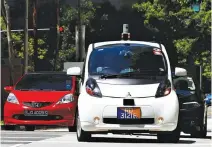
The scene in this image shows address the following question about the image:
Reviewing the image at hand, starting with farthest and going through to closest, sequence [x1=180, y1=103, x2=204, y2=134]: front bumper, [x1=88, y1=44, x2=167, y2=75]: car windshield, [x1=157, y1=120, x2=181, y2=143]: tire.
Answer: [x1=180, y1=103, x2=204, y2=134]: front bumper
[x1=88, y1=44, x2=167, y2=75]: car windshield
[x1=157, y1=120, x2=181, y2=143]: tire

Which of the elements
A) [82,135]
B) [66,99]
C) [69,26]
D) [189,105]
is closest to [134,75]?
[82,135]

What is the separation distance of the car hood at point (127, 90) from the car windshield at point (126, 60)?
48 cm

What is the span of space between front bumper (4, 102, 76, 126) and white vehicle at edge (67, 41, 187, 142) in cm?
433

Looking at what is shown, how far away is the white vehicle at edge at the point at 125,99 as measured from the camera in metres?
15.2

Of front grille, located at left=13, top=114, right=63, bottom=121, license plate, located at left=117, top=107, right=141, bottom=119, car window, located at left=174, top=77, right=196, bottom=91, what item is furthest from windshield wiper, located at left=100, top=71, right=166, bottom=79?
front grille, located at left=13, top=114, right=63, bottom=121

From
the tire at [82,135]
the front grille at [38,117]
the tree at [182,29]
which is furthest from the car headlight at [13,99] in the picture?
the tree at [182,29]

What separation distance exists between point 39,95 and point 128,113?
580 cm

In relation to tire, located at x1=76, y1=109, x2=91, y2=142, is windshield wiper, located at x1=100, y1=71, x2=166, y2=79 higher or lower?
higher

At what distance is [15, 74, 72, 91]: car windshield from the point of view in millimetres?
21273

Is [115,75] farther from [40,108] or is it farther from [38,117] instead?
[38,117]

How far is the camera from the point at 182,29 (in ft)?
249

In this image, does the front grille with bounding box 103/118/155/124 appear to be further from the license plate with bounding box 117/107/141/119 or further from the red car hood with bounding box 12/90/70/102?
the red car hood with bounding box 12/90/70/102

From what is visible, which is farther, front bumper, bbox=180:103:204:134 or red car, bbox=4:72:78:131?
red car, bbox=4:72:78:131

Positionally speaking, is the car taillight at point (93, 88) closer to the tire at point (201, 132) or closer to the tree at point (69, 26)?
the tire at point (201, 132)
